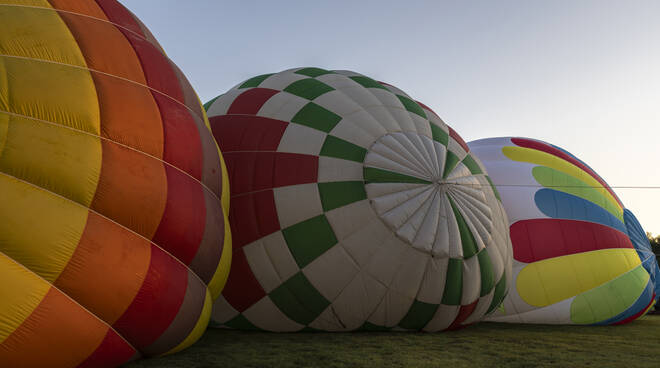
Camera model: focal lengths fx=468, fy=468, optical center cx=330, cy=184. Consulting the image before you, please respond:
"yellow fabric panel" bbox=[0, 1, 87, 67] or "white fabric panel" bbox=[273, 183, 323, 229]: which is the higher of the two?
"yellow fabric panel" bbox=[0, 1, 87, 67]

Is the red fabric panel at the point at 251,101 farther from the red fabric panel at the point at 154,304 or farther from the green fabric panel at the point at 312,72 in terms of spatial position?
the red fabric panel at the point at 154,304

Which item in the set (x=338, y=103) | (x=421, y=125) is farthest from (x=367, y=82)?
(x=421, y=125)

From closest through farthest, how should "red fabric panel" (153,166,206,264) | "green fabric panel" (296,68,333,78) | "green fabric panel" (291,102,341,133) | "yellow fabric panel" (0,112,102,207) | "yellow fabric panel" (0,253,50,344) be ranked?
"yellow fabric panel" (0,253,50,344) < "yellow fabric panel" (0,112,102,207) < "red fabric panel" (153,166,206,264) < "green fabric panel" (291,102,341,133) < "green fabric panel" (296,68,333,78)

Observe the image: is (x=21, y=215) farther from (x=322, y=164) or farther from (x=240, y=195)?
(x=322, y=164)

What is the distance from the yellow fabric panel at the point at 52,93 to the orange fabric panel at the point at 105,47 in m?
0.18

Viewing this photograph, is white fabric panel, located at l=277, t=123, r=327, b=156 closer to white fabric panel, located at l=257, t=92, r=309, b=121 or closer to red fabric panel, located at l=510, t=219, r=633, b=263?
white fabric panel, located at l=257, t=92, r=309, b=121

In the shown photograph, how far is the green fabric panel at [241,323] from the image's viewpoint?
4.23m

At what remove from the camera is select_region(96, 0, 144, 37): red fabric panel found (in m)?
3.48

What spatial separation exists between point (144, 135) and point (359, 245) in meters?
1.99

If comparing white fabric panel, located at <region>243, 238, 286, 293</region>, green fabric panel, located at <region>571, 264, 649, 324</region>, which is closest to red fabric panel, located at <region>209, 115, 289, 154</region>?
white fabric panel, located at <region>243, 238, 286, 293</region>

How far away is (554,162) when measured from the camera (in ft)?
22.8

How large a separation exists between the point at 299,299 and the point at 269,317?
13.0 inches

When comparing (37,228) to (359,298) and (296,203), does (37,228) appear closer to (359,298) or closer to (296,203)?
(296,203)

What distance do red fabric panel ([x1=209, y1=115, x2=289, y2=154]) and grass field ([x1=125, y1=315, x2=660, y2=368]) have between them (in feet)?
5.67
